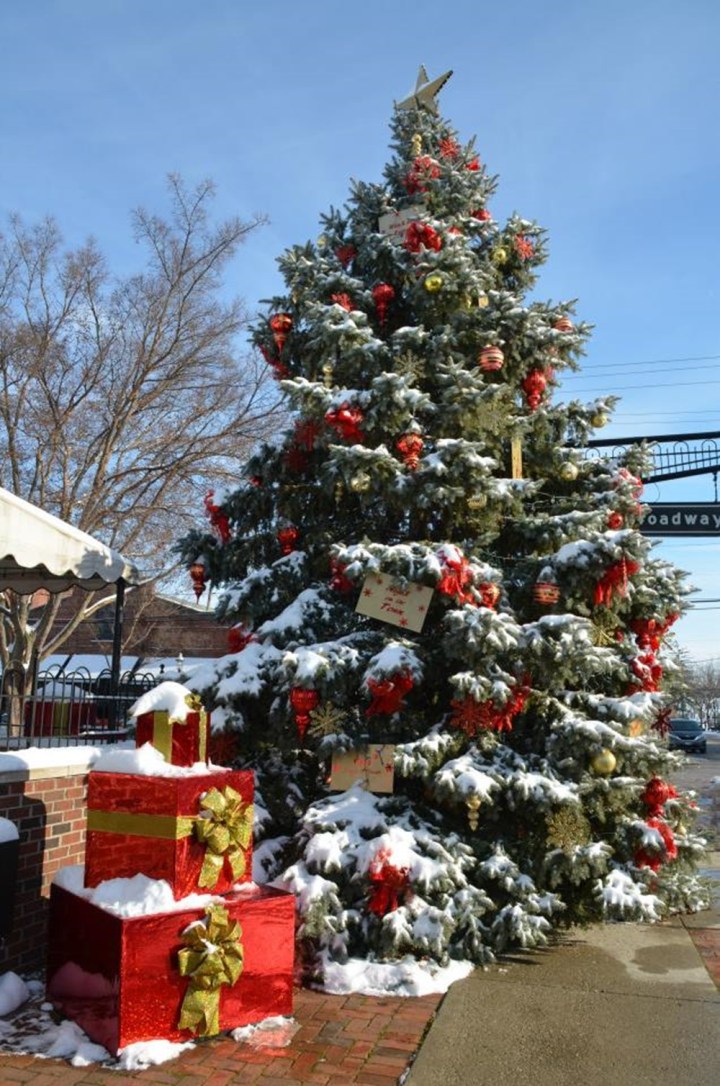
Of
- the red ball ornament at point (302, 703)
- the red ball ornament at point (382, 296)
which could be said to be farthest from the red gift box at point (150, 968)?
the red ball ornament at point (382, 296)

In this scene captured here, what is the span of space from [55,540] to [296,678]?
79.6 inches

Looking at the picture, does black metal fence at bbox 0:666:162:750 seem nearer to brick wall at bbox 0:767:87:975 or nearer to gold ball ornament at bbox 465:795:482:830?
brick wall at bbox 0:767:87:975

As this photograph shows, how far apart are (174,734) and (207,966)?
1.06m

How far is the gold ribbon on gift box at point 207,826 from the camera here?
4.04 meters

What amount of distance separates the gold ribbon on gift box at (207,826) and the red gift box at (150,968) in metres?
0.19

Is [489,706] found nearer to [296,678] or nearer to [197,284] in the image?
[296,678]

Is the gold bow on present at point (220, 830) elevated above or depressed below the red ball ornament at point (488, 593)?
below

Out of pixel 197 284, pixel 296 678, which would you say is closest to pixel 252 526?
pixel 296 678

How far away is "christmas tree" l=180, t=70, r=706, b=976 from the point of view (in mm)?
5121

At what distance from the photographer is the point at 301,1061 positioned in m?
3.73

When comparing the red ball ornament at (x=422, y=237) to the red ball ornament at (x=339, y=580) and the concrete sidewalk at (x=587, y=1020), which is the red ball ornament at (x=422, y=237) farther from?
the concrete sidewalk at (x=587, y=1020)

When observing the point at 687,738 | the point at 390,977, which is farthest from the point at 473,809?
the point at 687,738

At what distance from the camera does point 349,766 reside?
5426 mm

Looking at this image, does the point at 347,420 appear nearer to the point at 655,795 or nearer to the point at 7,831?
the point at 7,831
